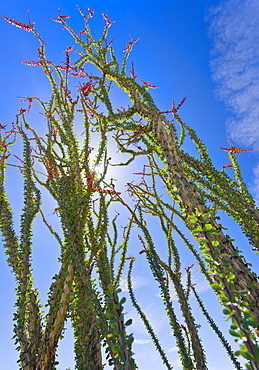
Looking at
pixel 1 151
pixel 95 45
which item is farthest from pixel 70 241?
pixel 95 45

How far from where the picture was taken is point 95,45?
435 cm

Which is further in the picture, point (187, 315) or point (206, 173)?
point (187, 315)

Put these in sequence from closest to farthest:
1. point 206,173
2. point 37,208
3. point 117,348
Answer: point 117,348 < point 37,208 < point 206,173

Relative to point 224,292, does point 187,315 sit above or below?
above

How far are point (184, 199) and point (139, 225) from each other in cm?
213

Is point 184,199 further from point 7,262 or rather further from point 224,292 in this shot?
point 7,262

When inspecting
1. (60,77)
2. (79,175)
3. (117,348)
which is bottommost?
(117,348)

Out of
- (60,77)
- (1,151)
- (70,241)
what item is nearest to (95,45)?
(60,77)

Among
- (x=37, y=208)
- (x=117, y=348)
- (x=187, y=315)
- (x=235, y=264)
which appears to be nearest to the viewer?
(x=117, y=348)

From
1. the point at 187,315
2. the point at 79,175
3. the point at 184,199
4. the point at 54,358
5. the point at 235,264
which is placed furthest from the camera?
the point at 187,315

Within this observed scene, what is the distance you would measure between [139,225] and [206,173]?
1599mm

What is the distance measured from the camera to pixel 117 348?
2.75 ft

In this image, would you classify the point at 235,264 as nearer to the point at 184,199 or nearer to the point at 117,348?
the point at 184,199

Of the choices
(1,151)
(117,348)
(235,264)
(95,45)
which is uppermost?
(95,45)
